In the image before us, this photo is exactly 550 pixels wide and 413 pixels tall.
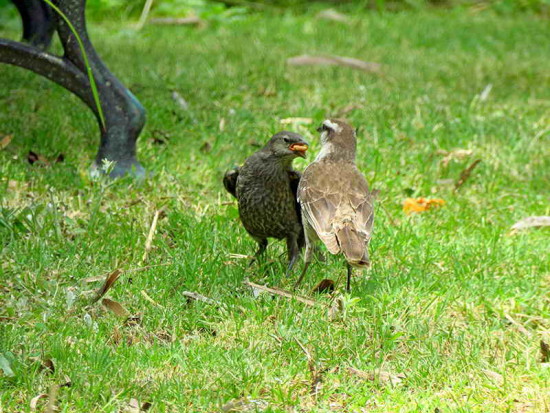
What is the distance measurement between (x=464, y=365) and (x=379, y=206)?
6.46 feet

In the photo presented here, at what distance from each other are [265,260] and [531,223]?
1935 millimetres

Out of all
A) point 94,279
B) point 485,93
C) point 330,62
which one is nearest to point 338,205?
point 94,279

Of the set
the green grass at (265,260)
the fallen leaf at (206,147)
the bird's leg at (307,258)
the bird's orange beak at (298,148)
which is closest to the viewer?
the green grass at (265,260)

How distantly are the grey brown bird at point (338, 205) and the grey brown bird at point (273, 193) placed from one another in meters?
0.15

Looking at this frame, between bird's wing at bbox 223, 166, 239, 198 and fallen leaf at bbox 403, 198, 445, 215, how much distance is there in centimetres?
131

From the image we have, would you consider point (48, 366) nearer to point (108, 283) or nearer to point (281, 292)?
point (108, 283)

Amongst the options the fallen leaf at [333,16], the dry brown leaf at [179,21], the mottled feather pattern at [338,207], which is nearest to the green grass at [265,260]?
the mottled feather pattern at [338,207]

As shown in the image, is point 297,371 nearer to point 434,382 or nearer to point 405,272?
point 434,382

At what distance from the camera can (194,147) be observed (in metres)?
6.27

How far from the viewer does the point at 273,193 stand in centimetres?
464

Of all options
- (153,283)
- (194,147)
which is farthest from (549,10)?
(153,283)

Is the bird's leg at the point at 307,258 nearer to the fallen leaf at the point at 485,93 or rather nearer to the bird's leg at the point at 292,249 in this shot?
the bird's leg at the point at 292,249

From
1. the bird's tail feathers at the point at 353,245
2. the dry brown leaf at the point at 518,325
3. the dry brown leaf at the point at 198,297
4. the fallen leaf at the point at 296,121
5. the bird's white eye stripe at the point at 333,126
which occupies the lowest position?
the dry brown leaf at the point at 518,325

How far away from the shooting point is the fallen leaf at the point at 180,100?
23.1ft
